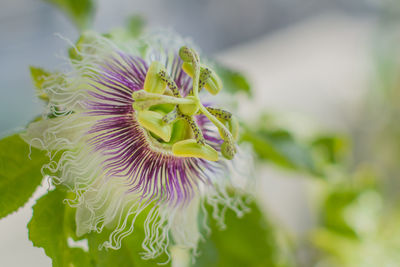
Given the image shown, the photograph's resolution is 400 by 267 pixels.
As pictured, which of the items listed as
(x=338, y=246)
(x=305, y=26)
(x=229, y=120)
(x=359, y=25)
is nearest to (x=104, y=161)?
(x=229, y=120)

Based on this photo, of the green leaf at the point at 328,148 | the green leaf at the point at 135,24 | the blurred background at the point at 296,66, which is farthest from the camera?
the blurred background at the point at 296,66

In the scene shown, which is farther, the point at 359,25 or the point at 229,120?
the point at 359,25

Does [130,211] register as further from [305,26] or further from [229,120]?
[305,26]

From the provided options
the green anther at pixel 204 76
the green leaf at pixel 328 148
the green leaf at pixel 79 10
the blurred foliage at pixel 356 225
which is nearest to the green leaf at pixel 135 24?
the green leaf at pixel 79 10

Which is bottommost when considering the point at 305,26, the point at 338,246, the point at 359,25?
the point at 338,246

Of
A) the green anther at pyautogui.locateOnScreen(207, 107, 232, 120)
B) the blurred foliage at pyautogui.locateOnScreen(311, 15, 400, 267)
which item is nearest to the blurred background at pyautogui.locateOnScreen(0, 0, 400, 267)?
the blurred foliage at pyautogui.locateOnScreen(311, 15, 400, 267)

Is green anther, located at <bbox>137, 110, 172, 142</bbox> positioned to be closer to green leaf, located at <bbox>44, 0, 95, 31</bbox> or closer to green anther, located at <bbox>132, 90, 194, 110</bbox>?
green anther, located at <bbox>132, 90, 194, 110</bbox>

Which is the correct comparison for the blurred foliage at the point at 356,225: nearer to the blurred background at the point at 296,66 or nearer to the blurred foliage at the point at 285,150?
the blurred background at the point at 296,66
